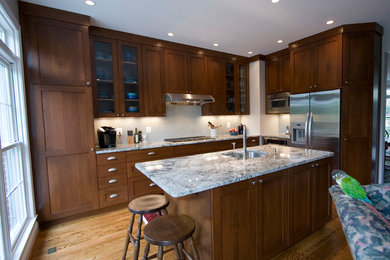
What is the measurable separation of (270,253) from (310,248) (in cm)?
54

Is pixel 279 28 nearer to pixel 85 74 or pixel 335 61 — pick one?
pixel 335 61

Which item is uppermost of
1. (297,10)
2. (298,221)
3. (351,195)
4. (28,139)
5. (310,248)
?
(297,10)

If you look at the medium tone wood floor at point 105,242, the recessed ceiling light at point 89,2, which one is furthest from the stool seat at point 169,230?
the recessed ceiling light at point 89,2

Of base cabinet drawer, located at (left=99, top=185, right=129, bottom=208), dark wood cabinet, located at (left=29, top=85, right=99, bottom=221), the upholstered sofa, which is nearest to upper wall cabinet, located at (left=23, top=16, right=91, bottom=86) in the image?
dark wood cabinet, located at (left=29, top=85, right=99, bottom=221)

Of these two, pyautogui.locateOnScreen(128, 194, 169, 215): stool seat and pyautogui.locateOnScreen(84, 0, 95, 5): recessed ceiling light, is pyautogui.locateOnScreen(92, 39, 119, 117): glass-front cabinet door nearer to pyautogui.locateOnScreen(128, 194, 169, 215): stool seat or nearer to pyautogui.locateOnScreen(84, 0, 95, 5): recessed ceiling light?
pyautogui.locateOnScreen(84, 0, 95, 5): recessed ceiling light

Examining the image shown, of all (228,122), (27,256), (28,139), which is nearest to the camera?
(27,256)

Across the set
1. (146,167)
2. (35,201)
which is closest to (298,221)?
(146,167)

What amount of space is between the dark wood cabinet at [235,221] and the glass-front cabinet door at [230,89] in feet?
10.3

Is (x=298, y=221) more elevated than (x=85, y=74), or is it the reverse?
(x=85, y=74)

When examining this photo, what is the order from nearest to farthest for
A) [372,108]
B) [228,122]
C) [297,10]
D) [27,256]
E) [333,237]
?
[27,256]
[333,237]
[297,10]
[372,108]
[228,122]

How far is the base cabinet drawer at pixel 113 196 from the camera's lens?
287cm

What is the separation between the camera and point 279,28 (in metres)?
3.20

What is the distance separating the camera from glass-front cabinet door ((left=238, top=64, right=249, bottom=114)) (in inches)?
187

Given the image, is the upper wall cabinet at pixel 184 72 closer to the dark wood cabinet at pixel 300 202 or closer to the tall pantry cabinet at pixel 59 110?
the tall pantry cabinet at pixel 59 110
